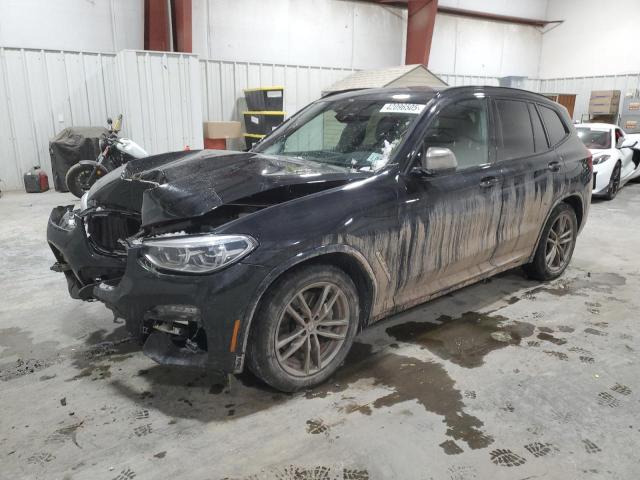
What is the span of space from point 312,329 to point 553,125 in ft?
8.94

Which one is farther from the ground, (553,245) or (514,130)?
(514,130)

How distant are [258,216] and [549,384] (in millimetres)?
1784

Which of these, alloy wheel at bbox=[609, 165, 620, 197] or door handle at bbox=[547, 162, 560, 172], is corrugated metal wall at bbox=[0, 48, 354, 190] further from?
alloy wheel at bbox=[609, 165, 620, 197]

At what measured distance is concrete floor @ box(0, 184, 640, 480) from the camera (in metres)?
1.95

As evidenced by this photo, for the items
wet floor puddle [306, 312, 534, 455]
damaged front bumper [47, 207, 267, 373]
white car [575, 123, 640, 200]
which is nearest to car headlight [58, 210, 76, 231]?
damaged front bumper [47, 207, 267, 373]

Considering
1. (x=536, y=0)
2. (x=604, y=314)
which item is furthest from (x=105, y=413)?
(x=536, y=0)

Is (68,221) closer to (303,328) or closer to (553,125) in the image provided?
(303,328)

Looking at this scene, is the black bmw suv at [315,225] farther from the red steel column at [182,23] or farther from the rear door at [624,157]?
the red steel column at [182,23]

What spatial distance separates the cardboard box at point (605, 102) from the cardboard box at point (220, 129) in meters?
10.4

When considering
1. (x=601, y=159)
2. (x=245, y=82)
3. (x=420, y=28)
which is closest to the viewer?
(x=601, y=159)

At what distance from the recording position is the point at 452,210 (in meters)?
2.86

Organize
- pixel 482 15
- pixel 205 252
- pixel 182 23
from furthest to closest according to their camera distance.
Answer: pixel 482 15 < pixel 182 23 < pixel 205 252

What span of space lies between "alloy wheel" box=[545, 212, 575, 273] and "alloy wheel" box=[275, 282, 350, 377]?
2.28 metres

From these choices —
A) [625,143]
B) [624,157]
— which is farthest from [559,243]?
[624,157]
